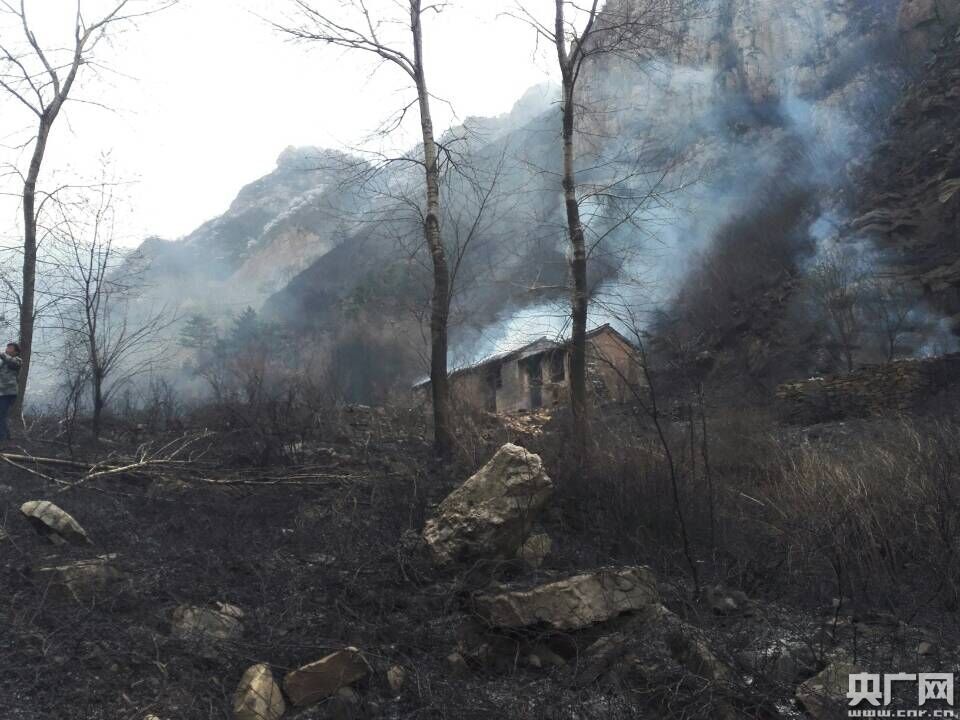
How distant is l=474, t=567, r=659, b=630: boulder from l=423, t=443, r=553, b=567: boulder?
737 mm

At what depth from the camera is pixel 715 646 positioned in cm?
464

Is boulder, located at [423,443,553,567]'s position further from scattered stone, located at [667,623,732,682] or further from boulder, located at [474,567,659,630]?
scattered stone, located at [667,623,732,682]

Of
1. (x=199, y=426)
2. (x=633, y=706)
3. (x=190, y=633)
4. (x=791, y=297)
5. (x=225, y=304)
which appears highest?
(x=225, y=304)

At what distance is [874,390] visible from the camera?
17438mm

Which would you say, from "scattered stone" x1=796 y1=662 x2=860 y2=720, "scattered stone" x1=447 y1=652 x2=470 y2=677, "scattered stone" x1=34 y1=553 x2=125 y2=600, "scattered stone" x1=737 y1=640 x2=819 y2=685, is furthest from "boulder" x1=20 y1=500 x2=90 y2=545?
"scattered stone" x1=796 y1=662 x2=860 y2=720

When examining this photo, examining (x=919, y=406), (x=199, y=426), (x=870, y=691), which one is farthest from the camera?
(x=919, y=406)

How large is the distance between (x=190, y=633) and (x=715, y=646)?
3.21m

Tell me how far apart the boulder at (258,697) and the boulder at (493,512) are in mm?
1840

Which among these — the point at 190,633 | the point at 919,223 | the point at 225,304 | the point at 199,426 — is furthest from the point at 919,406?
the point at 225,304

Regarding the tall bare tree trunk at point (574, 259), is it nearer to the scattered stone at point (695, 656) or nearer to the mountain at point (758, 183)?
the mountain at point (758, 183)

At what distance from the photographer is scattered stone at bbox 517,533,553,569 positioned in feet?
19.7

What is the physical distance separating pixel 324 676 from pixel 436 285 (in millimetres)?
6942

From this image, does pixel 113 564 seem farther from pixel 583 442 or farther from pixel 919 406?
pixel 919 406

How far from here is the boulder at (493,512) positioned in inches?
230
